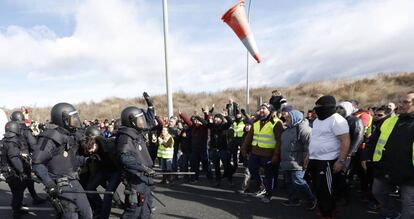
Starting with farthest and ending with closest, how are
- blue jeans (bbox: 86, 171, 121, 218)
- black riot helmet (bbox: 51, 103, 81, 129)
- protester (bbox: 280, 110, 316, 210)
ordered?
protester (bbox: 280, 110, 316, 210) < blue jeans (bbox: 86, 171, 121, 218) < black riot helmet (bbox: 51, 103, 81, 129)

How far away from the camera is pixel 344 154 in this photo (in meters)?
5.03

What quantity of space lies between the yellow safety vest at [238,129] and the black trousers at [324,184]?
412 centimetres

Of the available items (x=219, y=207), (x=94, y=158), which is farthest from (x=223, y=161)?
(x=94, y=158)

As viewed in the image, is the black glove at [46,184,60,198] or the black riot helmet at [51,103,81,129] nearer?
the black glove at [46,184,60,198]

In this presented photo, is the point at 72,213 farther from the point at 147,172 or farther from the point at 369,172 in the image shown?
the point at 369,172

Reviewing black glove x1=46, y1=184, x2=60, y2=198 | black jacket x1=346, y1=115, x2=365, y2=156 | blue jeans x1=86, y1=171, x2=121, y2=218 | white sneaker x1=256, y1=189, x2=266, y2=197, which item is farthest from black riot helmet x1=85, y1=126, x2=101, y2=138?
black jacket x1=346, y1=115, x2=365, y2=156

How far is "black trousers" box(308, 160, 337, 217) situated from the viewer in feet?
16.9

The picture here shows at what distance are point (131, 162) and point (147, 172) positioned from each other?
259 mm

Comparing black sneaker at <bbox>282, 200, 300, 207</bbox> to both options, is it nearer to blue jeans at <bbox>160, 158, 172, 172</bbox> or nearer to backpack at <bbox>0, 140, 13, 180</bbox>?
blue jeans at <bbox>160, 158, 172, 172</bbox>

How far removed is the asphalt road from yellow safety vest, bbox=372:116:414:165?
4.97 feet

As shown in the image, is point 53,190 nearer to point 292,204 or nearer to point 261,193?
point 292,204

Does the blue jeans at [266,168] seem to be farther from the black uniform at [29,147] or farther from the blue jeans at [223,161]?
the black uniform at [29,147]

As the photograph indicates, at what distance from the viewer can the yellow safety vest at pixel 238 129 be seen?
371 inches

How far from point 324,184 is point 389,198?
2.66 ft
